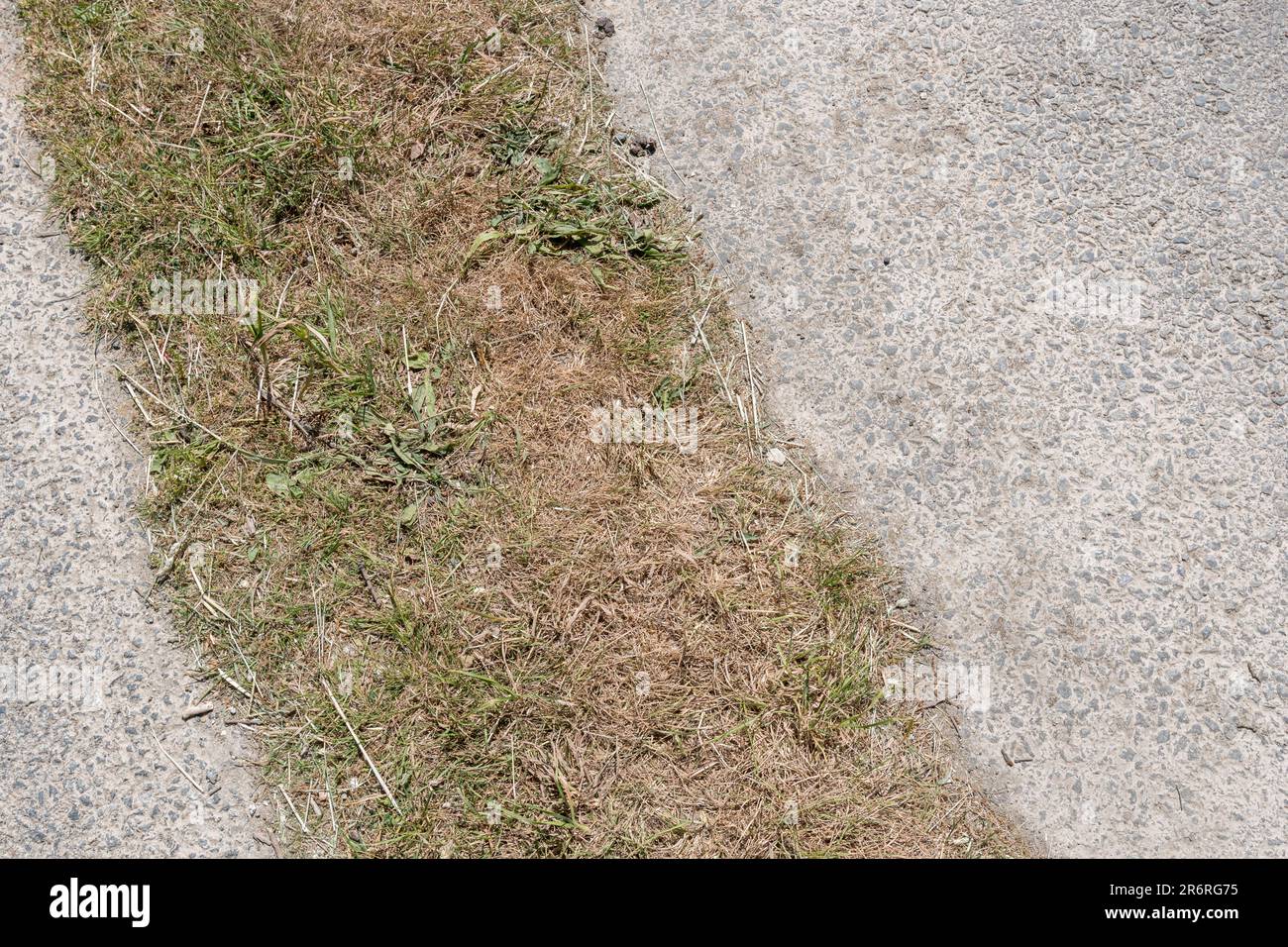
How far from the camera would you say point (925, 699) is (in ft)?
9.66

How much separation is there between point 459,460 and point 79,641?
1407mm

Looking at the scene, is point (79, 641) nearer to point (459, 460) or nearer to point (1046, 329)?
point (459, 460)

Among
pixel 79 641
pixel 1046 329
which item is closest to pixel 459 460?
pixel 79 641

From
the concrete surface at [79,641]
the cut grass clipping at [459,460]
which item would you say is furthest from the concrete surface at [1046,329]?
the concrete surface at [79,641]

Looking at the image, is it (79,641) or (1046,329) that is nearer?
(79,641)

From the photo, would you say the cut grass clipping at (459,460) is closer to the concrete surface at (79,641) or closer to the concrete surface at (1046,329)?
the concrete surface at (79,641)

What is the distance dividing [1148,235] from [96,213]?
12.6 feet

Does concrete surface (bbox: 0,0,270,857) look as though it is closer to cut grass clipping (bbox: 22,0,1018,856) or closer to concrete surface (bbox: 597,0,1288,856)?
cut grass clipping (bbox: 22,0,1018,856)

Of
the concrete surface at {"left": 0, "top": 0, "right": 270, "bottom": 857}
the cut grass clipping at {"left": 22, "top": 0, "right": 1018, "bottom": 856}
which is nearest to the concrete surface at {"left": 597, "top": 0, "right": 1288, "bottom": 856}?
the cut grass clipping at {"left": 22, "top": 0, "right": 1018, "bottom": 856}

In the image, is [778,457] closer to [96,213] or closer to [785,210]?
[785,210]

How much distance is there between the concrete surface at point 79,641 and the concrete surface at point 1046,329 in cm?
222

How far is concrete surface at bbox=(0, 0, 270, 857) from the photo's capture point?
2848 millimetres

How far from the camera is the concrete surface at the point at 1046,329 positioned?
9.55 ft

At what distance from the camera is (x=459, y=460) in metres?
3.04
